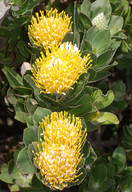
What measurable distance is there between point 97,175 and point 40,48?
585 millimetres

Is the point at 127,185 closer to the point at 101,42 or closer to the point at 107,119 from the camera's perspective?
the point at 107,119

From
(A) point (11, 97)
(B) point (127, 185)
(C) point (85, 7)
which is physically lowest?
(B) point (127, 185)

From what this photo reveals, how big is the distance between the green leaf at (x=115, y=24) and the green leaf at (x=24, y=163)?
0.59 metres

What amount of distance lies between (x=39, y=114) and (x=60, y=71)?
0.15 metres

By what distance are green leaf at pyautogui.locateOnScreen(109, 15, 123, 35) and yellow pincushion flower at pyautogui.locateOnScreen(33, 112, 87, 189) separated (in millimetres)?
447

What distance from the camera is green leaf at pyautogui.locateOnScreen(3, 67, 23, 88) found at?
1.00 m

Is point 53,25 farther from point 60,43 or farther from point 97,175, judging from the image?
point 97,175

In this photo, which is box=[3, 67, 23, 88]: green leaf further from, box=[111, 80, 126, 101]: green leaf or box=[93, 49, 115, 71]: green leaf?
box=[111, 80, 126, 101]: green leaf

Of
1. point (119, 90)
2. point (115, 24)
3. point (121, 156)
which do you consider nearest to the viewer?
point (115, 24)

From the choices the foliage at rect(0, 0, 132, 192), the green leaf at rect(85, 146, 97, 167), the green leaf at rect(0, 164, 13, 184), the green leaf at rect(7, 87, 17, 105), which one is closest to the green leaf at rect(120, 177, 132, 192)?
the foliage at rect(0, 0, 132, 192)

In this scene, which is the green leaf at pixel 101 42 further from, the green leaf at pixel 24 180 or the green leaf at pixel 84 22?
the green leaf at pixel 24 180

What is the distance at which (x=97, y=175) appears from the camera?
1188 mm

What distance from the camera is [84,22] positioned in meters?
1.07

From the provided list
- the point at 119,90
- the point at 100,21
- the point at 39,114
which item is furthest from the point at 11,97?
the point at 119,90
